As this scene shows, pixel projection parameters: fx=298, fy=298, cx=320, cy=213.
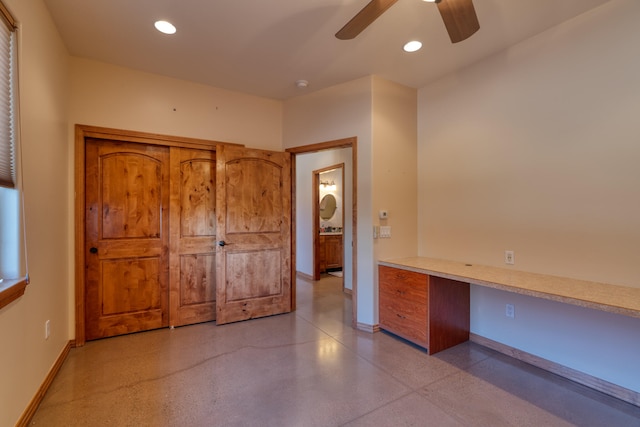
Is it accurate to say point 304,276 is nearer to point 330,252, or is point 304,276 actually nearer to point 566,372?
point 330,252

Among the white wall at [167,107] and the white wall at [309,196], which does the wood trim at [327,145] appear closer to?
the white wall at [167,107]

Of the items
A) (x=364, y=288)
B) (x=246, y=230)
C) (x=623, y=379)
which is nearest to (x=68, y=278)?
(x=246, y=230)

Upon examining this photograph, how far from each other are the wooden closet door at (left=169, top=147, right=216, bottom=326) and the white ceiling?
1.01 m

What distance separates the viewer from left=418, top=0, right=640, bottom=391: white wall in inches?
81.7

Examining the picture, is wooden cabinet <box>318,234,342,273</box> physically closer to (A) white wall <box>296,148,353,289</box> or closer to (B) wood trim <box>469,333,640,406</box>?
(A) white wall <box>296,148,353,289</box>

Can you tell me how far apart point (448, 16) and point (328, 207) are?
5.59 metres

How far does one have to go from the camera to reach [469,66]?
302 cm

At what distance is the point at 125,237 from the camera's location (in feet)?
10.2

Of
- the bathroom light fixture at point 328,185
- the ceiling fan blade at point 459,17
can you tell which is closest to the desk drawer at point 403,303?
the ceiling fan blade at point 459,17

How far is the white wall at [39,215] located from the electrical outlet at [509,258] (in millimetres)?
3535

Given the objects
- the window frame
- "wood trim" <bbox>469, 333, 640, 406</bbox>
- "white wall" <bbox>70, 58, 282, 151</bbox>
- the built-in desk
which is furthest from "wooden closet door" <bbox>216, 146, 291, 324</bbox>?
"wood trim" <bbox>469, 333, 640, 406</bbox>

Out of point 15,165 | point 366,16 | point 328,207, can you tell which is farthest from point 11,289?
point 328,207

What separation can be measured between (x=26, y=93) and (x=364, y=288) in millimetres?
3119

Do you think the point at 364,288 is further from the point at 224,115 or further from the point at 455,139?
the point at 224,115
